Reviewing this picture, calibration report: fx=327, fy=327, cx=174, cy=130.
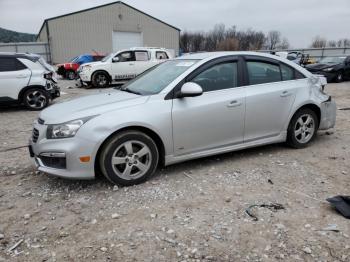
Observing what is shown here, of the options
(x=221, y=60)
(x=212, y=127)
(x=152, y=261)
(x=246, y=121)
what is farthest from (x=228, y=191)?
(x=221, y=60)

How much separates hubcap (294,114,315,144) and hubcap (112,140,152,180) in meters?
2.50

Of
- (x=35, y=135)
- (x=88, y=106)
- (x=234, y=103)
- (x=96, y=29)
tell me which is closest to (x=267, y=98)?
(x=234, y=103)

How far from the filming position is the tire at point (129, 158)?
3682 mm

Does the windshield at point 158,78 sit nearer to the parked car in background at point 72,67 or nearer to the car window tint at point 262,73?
the car window tint at point 262,73

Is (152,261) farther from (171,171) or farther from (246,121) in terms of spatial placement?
(246,121)

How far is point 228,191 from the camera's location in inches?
148

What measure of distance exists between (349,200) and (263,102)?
1753mm

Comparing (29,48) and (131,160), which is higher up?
(29,48)

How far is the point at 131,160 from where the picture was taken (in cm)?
381

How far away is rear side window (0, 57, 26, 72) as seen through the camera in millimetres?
8789

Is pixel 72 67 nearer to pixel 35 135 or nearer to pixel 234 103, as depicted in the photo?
pixel 35 135

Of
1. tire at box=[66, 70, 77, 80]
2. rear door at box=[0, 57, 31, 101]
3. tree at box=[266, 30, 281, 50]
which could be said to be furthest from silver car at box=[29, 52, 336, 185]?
tree at box=[266, 30, 281, 50]

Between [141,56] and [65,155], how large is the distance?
39.7 ft

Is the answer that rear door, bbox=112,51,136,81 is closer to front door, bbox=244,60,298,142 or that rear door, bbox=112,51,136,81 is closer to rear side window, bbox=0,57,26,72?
rear side window, bbox=0,57,26,72
